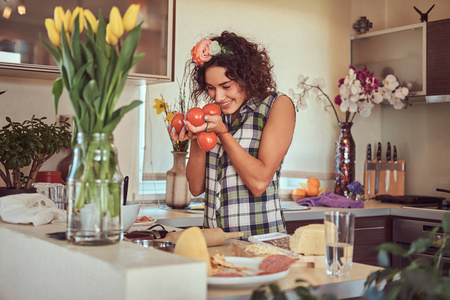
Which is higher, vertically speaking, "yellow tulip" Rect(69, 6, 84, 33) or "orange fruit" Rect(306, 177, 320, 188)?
"yellow tulip" Rect(69, 6, 84, 33)

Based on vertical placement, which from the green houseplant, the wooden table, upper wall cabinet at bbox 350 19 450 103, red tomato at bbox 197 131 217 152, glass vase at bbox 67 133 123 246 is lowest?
the wooden table

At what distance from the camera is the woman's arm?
1926mm

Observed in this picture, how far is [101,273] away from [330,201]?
2569mm

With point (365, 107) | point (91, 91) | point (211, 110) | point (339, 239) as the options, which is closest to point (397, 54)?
point (365, 107)

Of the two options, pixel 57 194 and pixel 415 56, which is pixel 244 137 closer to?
pixel 57 194

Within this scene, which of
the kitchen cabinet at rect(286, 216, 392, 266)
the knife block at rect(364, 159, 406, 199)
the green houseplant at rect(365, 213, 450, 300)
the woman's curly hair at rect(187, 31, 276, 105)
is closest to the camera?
the green houseplant at rect(365, 213, 450, 300)

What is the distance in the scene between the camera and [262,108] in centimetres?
210

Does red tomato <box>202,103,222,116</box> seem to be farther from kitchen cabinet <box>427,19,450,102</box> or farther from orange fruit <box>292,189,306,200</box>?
kitchen cabinet <box>427,19,450,102</box>

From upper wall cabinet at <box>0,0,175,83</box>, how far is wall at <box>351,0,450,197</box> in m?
1.81

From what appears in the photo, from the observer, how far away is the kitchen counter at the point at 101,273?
946 millimetres

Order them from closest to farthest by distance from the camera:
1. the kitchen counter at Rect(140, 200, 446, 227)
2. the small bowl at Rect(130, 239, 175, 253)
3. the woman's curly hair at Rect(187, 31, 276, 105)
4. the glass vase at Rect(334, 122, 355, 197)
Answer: the small bowl at Rect(130, 239, 175, 253) → the woman's curly hair at Rect(187, 31, 276, 105) → the kitchen counter at Rect(140, 200, 446, 227) → the glass vase at Rect(334, 122, 355, 197)

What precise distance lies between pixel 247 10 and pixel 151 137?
106cm

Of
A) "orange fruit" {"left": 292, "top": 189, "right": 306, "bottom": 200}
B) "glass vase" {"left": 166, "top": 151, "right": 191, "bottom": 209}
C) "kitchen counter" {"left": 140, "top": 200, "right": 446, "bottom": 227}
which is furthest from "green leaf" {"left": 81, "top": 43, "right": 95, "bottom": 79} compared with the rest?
"orange fruit" {"left": 292, "top": 189, "right": 306, "bottom": 200}

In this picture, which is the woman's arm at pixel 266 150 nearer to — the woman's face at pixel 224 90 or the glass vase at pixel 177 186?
the woman's face at pixel 224 90
